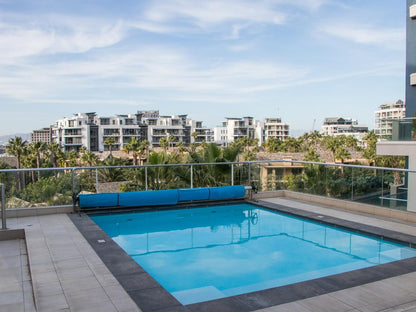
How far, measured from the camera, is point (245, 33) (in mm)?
34812

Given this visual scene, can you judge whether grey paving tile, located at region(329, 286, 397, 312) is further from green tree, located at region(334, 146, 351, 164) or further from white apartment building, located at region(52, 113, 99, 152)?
white apartment building, located at region(52, 113, 99, 152)

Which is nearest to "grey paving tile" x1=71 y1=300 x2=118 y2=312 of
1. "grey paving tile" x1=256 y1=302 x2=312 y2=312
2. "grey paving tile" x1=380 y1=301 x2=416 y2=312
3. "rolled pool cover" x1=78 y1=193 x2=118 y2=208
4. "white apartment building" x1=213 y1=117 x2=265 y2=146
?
"grey paving tile" x1=256 y1=302 x2=312 y2=312

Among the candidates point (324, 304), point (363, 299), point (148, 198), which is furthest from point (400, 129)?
point (324, 304)

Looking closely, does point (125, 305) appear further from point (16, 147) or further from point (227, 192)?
point (16, 147)

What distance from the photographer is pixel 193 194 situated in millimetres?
9602

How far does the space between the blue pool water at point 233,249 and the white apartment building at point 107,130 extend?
85912mm

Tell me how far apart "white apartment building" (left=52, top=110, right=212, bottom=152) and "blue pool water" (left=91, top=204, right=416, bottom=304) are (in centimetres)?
8591

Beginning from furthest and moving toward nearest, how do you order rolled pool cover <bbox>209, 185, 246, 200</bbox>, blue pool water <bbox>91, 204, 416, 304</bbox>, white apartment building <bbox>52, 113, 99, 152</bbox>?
white apartment building <bbox>52, 113, 99, 152</bbox>, rolled pool cover <bbox>209, 185, 246, 200</bbox>, blue pool water <bbox>91, 204, 416, 304</bbox>

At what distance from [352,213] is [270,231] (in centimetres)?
205

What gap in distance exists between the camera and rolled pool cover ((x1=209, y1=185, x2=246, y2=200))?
9867 mm

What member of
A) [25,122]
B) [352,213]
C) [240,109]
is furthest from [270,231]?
[240,109]

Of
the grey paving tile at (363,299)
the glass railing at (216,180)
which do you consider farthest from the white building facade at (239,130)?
the grey paving tile at (363,299)

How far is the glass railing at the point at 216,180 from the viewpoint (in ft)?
26.9

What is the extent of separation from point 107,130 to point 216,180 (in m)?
85.0
